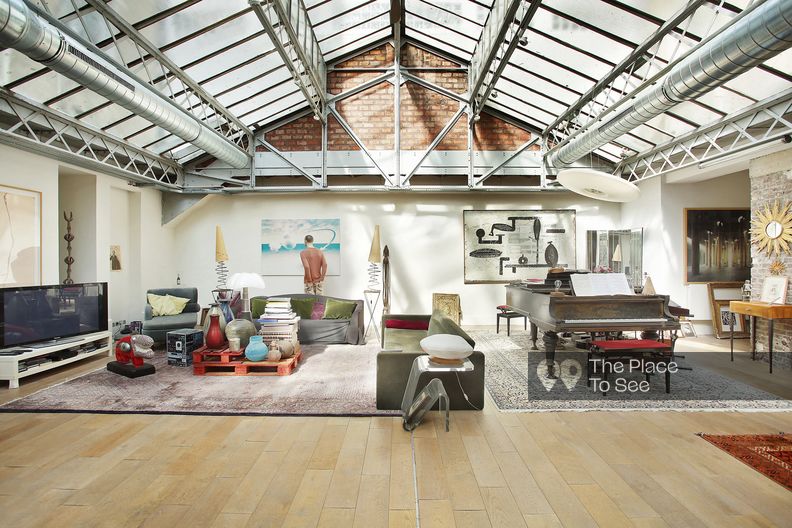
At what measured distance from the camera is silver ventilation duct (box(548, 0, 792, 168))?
2.85 meters

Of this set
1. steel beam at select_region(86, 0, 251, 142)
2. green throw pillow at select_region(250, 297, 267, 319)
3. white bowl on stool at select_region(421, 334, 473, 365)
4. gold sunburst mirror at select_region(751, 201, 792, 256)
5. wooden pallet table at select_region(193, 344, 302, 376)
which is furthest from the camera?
green throw pillow at select_region(250, 297, 267, 319)

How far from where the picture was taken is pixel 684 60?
3846mm

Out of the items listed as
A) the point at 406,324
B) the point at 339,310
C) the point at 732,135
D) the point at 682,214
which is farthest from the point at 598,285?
the point at 682,214

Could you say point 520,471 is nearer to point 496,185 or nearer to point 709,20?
point 709,20

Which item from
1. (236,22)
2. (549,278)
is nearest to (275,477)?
(549,278)

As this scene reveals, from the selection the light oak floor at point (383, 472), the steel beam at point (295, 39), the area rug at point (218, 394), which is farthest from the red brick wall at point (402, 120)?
the light oak floor at point (383, 472)

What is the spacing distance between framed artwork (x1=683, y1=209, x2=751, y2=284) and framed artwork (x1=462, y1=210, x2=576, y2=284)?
6.61 ft

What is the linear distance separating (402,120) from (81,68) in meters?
5.57

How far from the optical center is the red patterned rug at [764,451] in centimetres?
266

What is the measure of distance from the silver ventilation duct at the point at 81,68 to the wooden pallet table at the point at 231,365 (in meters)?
2.83

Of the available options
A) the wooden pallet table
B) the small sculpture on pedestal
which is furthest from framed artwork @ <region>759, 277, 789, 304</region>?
the small sculpture on pedestal

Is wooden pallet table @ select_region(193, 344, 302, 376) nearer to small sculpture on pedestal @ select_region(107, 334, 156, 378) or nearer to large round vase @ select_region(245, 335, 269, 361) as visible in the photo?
large round vase @ select_region(245, 335, 269, 361)

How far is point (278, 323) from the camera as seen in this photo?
5.30 m

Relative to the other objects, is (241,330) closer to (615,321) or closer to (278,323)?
(278,323)
